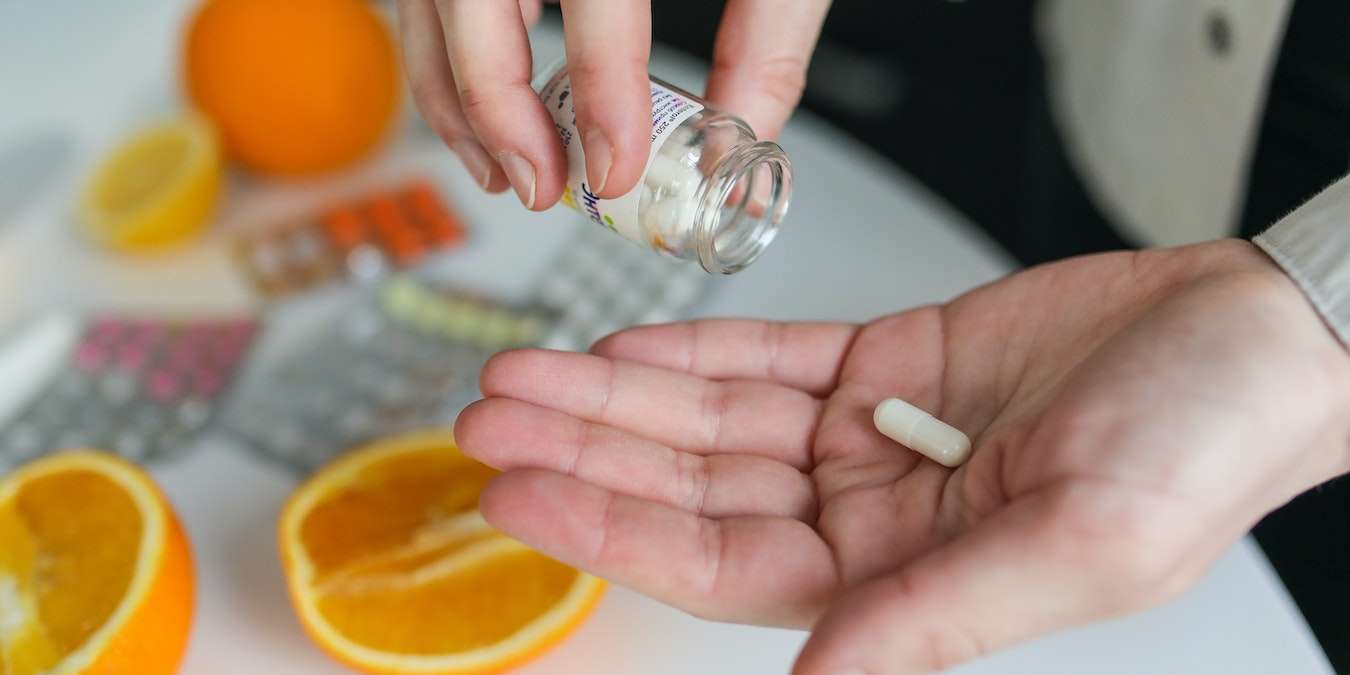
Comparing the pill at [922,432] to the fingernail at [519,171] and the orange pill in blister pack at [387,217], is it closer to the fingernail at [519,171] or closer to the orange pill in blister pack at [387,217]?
the fingernail at [519,171]

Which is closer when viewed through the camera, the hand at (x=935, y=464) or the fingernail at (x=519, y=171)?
the hand at (x=935, y=464)

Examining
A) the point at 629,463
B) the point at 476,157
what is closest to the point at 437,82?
Answer: the point at 476,157

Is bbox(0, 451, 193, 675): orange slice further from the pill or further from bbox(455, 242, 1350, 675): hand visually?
the pill

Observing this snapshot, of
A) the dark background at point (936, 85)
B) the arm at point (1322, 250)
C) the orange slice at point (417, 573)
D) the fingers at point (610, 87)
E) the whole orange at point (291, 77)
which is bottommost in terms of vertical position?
the dark background at point (936, 85)

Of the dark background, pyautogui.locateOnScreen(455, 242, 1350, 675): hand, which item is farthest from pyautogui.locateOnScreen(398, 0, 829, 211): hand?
→ the dark background

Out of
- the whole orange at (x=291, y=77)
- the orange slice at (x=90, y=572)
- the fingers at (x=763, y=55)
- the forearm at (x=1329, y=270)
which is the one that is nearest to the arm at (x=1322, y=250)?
the forearm at (x=1329, y=270)

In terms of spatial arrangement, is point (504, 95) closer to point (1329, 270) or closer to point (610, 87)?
point (610, 87)

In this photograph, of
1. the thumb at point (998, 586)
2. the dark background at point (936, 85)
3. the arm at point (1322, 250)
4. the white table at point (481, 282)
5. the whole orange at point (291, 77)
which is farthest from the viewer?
the dark background at point (936, 85)
